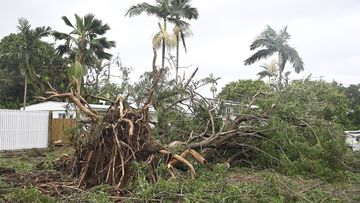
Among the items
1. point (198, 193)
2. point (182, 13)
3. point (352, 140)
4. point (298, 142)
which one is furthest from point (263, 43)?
point (198, 193)

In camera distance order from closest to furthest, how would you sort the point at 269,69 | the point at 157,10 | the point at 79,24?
the point at 79,24, the point at 157,10, the point at 269,69

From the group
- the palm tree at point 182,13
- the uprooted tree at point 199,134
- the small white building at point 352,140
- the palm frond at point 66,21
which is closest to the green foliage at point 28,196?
the uprooted tree at point 199,134

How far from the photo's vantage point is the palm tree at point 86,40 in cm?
1998

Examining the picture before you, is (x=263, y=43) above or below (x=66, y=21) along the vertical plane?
above

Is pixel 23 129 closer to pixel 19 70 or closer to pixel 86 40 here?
pixel 86 40

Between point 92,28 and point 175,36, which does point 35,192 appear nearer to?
point 92,28

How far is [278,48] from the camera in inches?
1141

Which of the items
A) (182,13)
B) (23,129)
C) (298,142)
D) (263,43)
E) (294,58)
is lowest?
(23,129)

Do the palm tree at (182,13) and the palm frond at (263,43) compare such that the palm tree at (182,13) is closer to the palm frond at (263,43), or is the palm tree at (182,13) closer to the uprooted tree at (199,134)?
the palm frond at (263,43)

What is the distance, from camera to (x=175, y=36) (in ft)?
74.1

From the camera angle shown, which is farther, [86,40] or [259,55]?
[259,55]

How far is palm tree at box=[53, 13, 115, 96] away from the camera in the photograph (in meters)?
20.0

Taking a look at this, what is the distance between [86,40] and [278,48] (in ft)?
44.1

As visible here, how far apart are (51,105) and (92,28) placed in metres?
5.87
